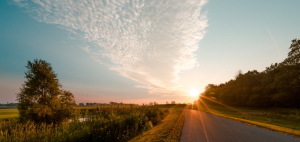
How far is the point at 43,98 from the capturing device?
24.5 metres

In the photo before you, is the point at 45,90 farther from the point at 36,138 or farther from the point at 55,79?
the point at 36,138

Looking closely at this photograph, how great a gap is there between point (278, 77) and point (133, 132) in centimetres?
4597

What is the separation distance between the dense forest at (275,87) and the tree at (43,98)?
2107 inches

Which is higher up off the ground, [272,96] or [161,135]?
[161,135]

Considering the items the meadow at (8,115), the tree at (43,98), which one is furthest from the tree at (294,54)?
the meadow at (8,115)

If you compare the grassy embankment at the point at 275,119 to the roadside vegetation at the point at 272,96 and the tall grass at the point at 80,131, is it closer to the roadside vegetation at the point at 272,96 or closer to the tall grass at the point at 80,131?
the roadside vegetation at the point at 272,96

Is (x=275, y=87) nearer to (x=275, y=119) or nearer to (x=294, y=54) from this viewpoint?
(x=294, y=54)

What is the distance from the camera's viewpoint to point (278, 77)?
120ft

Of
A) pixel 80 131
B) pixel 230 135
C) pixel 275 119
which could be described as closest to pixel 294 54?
pixel 275 119

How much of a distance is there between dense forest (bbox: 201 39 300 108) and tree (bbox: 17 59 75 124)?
53.5 meters

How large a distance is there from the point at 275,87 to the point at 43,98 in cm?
6101

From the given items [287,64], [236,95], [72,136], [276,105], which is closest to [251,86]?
[236,95]

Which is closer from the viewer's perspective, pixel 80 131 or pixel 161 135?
pixel 80 131

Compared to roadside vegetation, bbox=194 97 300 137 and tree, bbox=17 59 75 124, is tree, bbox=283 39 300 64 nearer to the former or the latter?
roadside vegetation, bbox=194 97 300 137
